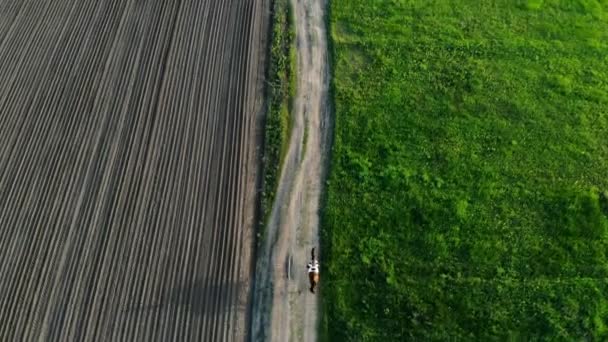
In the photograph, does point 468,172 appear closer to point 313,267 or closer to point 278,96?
point 313,267

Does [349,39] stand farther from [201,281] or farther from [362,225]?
[201,281]

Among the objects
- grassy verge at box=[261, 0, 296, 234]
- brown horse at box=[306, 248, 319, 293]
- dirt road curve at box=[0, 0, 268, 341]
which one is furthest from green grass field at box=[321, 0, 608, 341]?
dirt road curve at box=[0, 0, 268, 341]

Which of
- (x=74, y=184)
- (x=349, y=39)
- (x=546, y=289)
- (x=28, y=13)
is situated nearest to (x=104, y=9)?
(x=28, y=13)

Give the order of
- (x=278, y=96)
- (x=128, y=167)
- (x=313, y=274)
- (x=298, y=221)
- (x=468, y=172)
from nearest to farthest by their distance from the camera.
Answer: (x=313, y=274) < (x=298, y=221) < (x=468, y=172) < (x=128, y=167) < (x=278, y=96)

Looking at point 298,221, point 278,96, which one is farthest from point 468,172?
point 278,96

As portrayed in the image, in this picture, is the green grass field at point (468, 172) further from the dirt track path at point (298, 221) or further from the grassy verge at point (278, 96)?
the grassy verge at point (278, 96)

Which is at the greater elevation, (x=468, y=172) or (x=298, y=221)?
(x=468, y=172)
